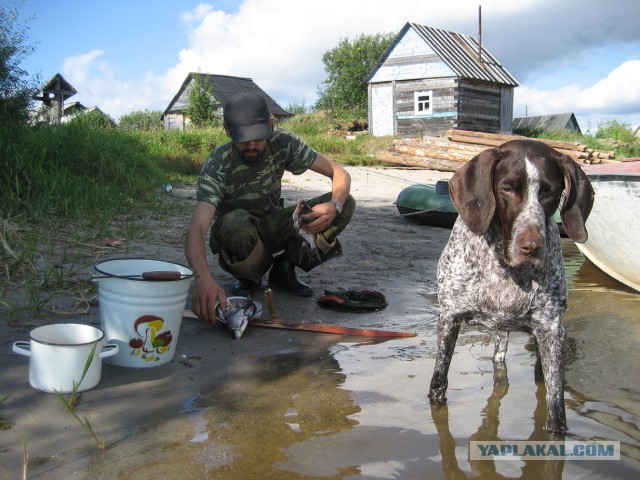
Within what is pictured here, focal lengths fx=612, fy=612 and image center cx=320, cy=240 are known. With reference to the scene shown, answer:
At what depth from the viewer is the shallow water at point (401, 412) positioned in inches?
105

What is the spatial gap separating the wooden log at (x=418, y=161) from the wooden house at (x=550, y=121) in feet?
119

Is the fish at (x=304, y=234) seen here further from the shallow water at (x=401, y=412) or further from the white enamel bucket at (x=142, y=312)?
the white enamel bucket at (x=142, y=312)

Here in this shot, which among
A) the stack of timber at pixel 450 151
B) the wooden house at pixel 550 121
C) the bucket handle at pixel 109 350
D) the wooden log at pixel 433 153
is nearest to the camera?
the bucket handle at pixel 109 350

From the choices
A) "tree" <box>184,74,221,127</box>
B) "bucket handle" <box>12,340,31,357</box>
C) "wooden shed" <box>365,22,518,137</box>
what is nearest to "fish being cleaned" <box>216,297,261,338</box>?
"bucket handle" <box>12,340,31,357</box>

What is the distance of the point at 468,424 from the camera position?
312 cm

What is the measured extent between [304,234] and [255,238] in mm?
405

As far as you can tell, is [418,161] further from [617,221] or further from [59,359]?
[59,359]

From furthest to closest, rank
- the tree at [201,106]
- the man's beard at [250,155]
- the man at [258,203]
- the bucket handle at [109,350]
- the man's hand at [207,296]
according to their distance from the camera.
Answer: the tree at [201,106] < the man's beard at [250,155] < the man at [258,203] < the man's hand at [207,296] < the bucket handle at [109,350]

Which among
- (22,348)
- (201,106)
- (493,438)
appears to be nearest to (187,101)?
(201,106)

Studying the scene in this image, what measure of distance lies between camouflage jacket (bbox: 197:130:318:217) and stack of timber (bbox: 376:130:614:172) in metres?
13.7

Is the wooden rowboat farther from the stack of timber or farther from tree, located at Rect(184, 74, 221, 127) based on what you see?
tree, located at Rect(184, 74, 221, 127)

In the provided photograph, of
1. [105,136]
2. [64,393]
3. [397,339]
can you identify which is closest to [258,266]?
[397,339]

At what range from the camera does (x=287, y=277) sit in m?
5.37

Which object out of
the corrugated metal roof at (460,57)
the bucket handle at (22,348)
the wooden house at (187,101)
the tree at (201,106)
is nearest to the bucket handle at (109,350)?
the bucket handle at (22,348)
